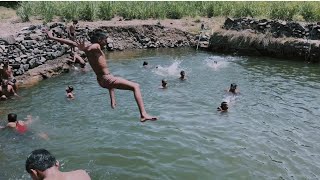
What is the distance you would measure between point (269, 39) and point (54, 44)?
12758 mm

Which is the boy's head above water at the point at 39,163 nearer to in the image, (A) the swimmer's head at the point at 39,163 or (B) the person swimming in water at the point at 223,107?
(A) the swimmer's head at the point at 39,163

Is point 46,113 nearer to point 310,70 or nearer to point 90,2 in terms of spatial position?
point 310,70

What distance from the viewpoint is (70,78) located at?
19281 millimetres

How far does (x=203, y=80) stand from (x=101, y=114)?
634cm

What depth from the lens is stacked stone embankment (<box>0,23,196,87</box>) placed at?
62.4 feet

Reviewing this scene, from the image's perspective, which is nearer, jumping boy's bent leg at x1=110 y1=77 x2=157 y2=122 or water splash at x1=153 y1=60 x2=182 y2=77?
jumping boy's bent leg at x1=110 y1=77 x2=157 y2=122

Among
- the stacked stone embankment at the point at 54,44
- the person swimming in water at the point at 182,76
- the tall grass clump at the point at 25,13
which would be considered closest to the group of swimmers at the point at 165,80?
the person swimming in water at the point at 182,76

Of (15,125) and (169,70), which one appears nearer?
(15,125)

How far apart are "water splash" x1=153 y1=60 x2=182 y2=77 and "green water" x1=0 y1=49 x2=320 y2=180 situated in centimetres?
39

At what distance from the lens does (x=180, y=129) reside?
1221 centimetres

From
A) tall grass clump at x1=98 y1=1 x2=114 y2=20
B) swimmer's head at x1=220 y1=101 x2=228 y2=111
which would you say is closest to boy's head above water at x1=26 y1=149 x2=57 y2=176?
swimmer's head at x1=220 y1=101 x2=228 y2=111

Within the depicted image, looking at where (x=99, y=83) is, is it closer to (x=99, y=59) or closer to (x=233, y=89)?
(x=99, y=59)

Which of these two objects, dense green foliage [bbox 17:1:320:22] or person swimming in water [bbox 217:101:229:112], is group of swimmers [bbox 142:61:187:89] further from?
dense green foliage [bbox 17:1:320:22]

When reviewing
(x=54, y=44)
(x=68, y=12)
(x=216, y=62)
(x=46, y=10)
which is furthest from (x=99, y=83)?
(x=68, y=12)
